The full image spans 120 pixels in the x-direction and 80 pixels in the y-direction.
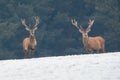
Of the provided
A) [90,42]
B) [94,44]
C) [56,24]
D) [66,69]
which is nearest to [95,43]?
[94,44]

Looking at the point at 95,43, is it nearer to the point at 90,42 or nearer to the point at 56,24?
the point at 90,42

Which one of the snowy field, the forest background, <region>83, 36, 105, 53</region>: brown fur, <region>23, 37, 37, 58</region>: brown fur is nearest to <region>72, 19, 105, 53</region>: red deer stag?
<region>83, 36, 105, 53</region>: brown fur

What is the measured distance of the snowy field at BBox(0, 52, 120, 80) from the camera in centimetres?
1548

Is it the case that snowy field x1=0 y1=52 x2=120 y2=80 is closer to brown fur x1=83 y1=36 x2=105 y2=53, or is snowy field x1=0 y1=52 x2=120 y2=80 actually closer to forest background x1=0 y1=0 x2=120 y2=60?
brown fur x1=83 y1=36 x2=105 y2=53

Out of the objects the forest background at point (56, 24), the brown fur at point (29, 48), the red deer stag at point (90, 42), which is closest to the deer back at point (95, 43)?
the red deer stag at point (90, 42)

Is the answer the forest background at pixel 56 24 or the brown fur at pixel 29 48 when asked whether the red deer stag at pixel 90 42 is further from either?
the forest background at pixel 56 24

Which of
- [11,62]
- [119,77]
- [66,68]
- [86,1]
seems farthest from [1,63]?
[86,1]

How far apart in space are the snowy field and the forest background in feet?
87.5

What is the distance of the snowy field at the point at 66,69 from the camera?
50.8 ft

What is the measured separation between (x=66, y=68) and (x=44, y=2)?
3641cm

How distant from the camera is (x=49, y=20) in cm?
5278

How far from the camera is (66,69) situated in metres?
16.7

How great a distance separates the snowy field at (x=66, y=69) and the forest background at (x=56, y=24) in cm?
2666

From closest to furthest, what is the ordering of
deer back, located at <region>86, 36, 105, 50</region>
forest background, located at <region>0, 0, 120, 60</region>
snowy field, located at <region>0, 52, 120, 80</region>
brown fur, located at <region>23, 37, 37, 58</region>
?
snowy field, located at <region>0, 52, 120, 80</region>
brown fur, located at <region>23, 37, 37, 58</region>
deer back, located at <region>86, 36, 105, 50</region>
forest background, located at <region>0, 0, 120, 60</region>
